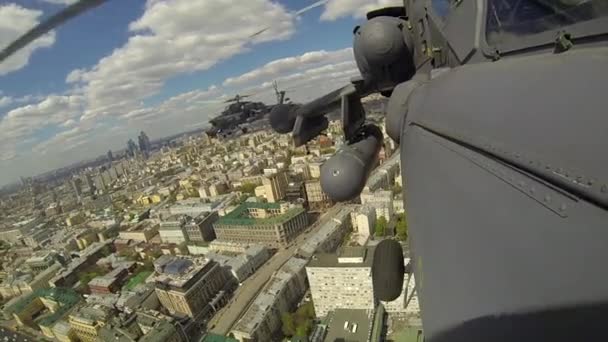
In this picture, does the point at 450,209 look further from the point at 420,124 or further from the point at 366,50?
the point at 366,50

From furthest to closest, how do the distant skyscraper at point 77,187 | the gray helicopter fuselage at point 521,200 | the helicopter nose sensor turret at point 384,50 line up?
the distant skyscraper at point 77,187 < the helicopter nose sensor turret at point 384,50 < the gray helicopter fuselage at point 521,200

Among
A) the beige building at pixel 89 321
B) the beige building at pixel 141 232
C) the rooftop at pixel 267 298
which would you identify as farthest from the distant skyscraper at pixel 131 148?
the rooftop at pixel 267 298

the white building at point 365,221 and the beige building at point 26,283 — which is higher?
the white building at point 365,221

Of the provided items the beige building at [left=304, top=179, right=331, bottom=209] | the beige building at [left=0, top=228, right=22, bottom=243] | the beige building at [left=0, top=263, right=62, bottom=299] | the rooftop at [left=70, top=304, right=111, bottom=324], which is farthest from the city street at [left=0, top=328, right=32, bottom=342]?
the beige building at [left=0, top=228, right=22, bottom=243]

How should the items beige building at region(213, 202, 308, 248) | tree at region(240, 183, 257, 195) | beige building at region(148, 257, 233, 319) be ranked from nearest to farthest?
beige building at region(148, 257, 233, 319) < beige building at region(213, 202, 308, 248) < tree at region(240, 183, 257, 195)

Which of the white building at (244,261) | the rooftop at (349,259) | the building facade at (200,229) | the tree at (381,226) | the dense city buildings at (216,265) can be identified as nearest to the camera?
the rooftop at (349,259)

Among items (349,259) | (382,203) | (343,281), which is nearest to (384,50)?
(349,259)

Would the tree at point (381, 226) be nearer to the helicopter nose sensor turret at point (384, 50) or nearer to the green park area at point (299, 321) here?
the green park area at point (299, 321)

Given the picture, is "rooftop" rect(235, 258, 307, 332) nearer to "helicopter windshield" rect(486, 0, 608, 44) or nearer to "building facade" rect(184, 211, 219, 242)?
"building facade" rect(184, 211, 219, 242)
